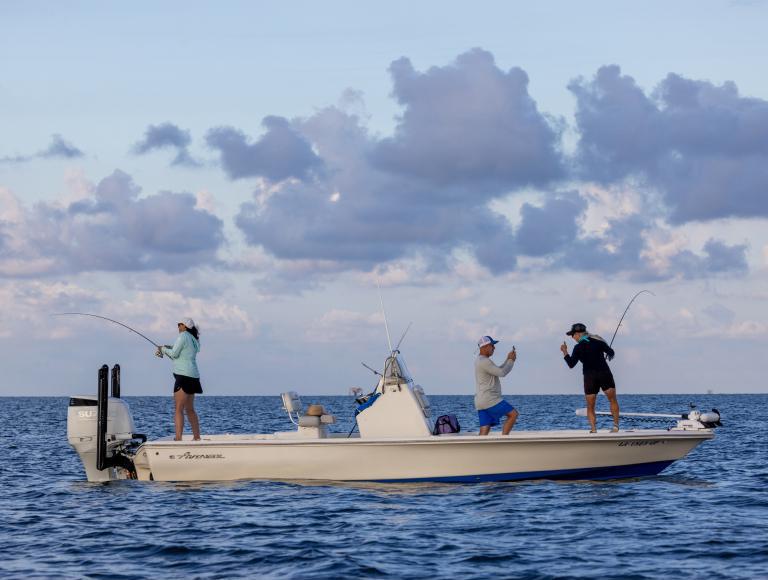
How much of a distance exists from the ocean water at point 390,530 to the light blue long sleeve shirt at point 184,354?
1872 millimetres

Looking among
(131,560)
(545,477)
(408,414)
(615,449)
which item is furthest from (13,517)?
(615,449)

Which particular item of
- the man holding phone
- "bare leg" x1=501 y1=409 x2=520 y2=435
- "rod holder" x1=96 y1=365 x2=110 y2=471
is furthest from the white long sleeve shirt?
"rod holder" x1=96 y1=365 x2=110 y2=471

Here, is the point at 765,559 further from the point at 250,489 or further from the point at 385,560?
the point at 250,489

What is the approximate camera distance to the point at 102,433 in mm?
17938

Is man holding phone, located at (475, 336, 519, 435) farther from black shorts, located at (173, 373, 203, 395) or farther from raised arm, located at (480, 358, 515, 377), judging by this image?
black shorts, located at (173, 373, 203, 395)

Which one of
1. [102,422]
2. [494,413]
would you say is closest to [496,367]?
[494,413]

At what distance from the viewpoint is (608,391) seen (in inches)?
650

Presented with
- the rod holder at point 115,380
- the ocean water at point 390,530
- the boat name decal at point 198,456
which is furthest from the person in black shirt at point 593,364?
the rod holder at point 115,380

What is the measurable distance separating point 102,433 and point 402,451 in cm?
516

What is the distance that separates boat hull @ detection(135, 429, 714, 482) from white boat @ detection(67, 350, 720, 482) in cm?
2

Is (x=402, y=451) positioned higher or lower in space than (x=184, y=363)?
lower

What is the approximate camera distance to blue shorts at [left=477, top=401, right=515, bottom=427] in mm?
16422

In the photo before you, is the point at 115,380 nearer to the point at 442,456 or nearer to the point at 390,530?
the point at 442,456

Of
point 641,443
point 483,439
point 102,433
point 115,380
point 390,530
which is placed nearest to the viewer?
point 390,530
